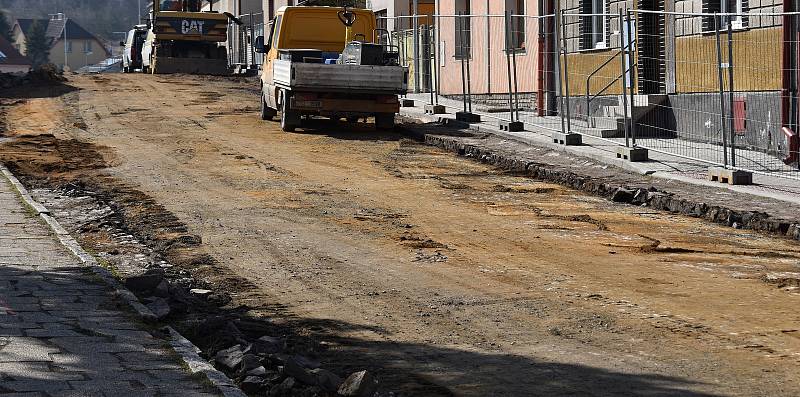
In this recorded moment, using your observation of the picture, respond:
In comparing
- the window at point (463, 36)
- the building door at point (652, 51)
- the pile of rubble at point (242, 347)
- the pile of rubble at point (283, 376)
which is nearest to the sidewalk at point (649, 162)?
the building door at point (652, 51)

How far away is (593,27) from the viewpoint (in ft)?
78.3

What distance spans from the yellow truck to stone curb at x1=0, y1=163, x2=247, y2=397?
9.65 meters

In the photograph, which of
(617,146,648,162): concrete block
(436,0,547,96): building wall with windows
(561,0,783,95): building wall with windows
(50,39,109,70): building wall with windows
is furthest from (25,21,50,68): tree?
(617,146,648,162): concrete block

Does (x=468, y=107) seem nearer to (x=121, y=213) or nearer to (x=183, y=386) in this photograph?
(x=121, y=213)

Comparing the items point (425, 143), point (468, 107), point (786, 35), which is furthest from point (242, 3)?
point (786, 35)

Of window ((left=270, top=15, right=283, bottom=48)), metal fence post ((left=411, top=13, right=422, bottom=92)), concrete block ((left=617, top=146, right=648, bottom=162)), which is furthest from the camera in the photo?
metal fence post ((left=411, top=13, right=422, bottom=92))

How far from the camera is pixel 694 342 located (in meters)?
7.55

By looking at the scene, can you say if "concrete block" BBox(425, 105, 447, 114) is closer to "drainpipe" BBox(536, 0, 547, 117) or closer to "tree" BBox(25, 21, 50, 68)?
"drainpipe" BBox(536, 0, 547, 117)

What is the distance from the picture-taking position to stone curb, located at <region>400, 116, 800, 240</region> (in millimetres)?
12484

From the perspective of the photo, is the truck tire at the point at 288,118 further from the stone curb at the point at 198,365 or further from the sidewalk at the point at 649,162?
the stone curb at the point at 198,365

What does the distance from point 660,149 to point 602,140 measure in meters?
1.72

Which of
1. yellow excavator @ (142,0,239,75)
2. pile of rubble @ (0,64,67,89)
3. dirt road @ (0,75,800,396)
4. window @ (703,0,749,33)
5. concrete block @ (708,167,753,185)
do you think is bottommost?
dirt road @ (0,75,800,396)

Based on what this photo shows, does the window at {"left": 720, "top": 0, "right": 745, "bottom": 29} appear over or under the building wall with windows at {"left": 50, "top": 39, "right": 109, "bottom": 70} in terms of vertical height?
under

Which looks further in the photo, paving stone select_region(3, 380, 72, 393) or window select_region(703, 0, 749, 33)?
window select_region(703, 0, 749, 33)
